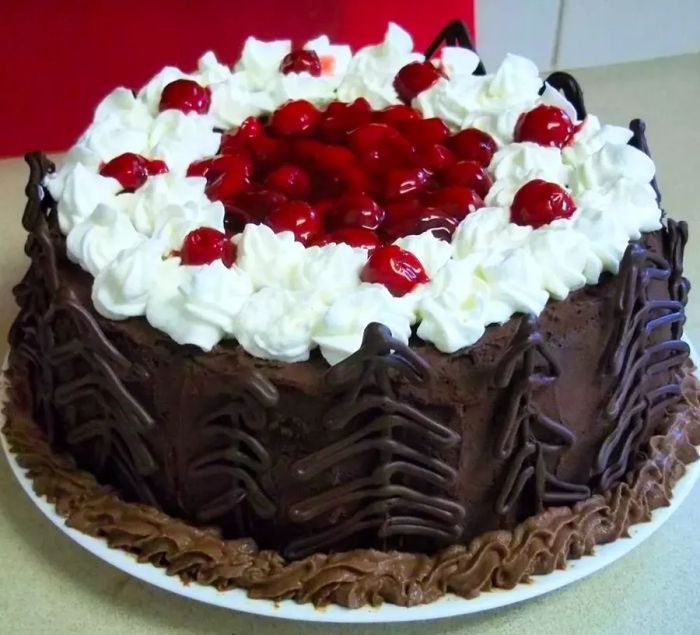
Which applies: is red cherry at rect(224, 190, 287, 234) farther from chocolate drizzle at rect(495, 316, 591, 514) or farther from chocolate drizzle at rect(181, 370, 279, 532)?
chocolate drizzle at rect(495, 316, 591, 514)

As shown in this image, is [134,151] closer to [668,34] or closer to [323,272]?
[323,272]

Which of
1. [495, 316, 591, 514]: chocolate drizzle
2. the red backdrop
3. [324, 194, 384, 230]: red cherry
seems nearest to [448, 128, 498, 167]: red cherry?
[324, 194, 384, 230]: red cherry

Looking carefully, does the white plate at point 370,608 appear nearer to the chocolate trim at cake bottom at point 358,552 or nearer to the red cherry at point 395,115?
the chocolate trim at cake bottom at point 358,552

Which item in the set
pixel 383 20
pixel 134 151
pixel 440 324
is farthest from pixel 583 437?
pixel 383 20

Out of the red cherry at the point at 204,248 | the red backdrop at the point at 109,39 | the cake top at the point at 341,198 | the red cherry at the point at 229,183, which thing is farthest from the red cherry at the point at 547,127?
the red backdrop at the point at 109,39

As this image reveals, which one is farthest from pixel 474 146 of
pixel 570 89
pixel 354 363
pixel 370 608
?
pixel 370 608

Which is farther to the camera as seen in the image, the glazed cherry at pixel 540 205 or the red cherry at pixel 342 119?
the red cherry at pixel 342 119
